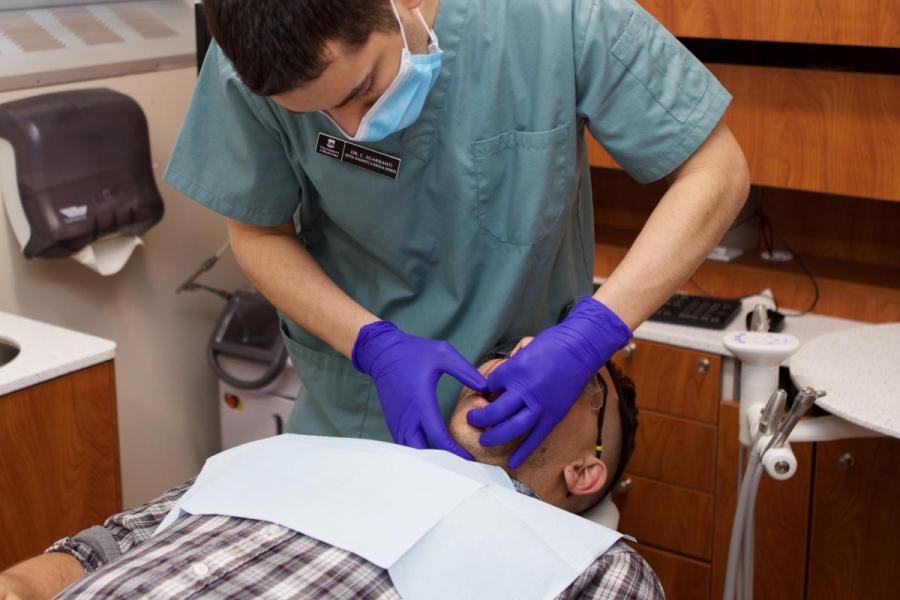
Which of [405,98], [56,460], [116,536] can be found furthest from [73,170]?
[405,98]

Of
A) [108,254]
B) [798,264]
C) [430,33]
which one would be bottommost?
[798,264]

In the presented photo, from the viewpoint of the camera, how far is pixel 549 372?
4.61 feet

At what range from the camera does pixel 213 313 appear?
315 cm

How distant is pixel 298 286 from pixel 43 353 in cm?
71

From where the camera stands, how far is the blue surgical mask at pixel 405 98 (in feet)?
4.42

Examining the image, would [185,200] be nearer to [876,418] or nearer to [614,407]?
[614,407]

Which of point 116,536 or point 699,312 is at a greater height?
point 116,536

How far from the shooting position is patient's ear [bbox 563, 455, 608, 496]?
5.21ft

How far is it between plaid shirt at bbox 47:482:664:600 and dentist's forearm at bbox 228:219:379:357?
0.36 m

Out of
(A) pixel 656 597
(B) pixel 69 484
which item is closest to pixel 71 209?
(B) pixel 69 484

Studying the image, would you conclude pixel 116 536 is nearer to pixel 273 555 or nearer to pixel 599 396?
pixel 273 555

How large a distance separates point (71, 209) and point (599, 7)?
149 cm

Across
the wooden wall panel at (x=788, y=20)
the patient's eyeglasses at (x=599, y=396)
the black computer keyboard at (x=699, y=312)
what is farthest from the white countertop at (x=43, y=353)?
the wooden wall panel at (x=788, y=20)

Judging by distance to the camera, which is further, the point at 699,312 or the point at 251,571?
the point at 699,312
